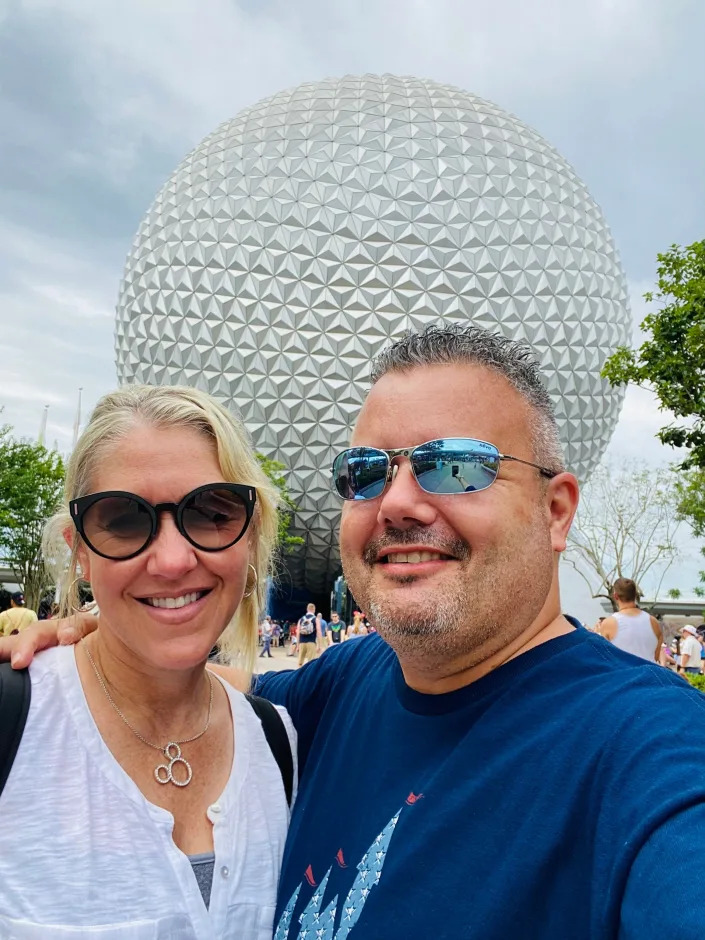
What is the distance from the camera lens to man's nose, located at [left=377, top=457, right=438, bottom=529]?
187cm

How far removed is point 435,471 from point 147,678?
109cm

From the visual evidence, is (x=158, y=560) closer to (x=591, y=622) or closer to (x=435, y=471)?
(x=435, y=471)

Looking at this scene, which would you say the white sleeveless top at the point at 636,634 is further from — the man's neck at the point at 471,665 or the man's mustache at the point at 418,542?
the man's mustache at the point at 418,542

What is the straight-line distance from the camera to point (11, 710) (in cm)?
188

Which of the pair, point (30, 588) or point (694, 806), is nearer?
point (694, 806)

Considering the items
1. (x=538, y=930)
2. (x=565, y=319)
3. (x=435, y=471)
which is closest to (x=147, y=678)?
(x=435, y=471)

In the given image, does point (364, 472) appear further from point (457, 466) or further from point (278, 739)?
point (278, 739)

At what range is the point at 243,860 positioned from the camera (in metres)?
1.99

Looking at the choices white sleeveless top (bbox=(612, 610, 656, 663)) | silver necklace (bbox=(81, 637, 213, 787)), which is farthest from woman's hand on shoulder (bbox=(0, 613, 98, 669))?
white sleeveless top (bbox=(612, 610, 656, 663))

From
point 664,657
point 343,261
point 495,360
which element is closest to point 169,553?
point 495,360

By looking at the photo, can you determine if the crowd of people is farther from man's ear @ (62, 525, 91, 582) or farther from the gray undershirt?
the gray undershirt

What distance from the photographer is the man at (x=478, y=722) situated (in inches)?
50.1

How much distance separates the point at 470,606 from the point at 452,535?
0.62ft

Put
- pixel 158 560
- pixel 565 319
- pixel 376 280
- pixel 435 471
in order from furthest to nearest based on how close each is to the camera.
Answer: pixel 565 319
pixel 376 280
pixel 158 560
pixel 435 471
